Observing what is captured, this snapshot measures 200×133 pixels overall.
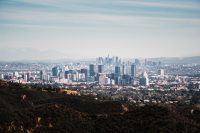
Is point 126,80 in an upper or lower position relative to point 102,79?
upper

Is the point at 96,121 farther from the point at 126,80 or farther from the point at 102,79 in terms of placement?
A: the point at 102,79

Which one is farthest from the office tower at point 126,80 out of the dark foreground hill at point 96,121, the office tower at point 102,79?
the dark foreground hill at point 96,121

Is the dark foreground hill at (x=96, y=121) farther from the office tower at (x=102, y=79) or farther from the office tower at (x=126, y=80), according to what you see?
the office tower at (x=102, y=79)

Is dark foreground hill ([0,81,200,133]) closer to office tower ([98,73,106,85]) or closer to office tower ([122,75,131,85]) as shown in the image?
office tower ([122,75,131,85])

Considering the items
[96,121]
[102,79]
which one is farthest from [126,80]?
Answer: [96,121]

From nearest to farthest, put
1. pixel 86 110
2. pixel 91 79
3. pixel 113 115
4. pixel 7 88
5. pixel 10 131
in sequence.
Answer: pixel 10 131, pixel 113 115, pixel 86 110, pixel 7 88, pixel 91 79

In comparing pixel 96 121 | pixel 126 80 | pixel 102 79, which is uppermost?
pixel 96 121

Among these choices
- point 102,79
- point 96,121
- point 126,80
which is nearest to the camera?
point 96,121

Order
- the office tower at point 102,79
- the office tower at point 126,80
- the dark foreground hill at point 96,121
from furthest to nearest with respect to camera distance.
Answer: the office tower at point 102,79 < the office tower at point 126,80 < the dark foreground hill at point 96,121

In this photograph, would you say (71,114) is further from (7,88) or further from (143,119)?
(7,88)

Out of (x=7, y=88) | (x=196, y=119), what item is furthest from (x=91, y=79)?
(x=196, y=119)

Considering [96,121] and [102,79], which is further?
[102,79]
